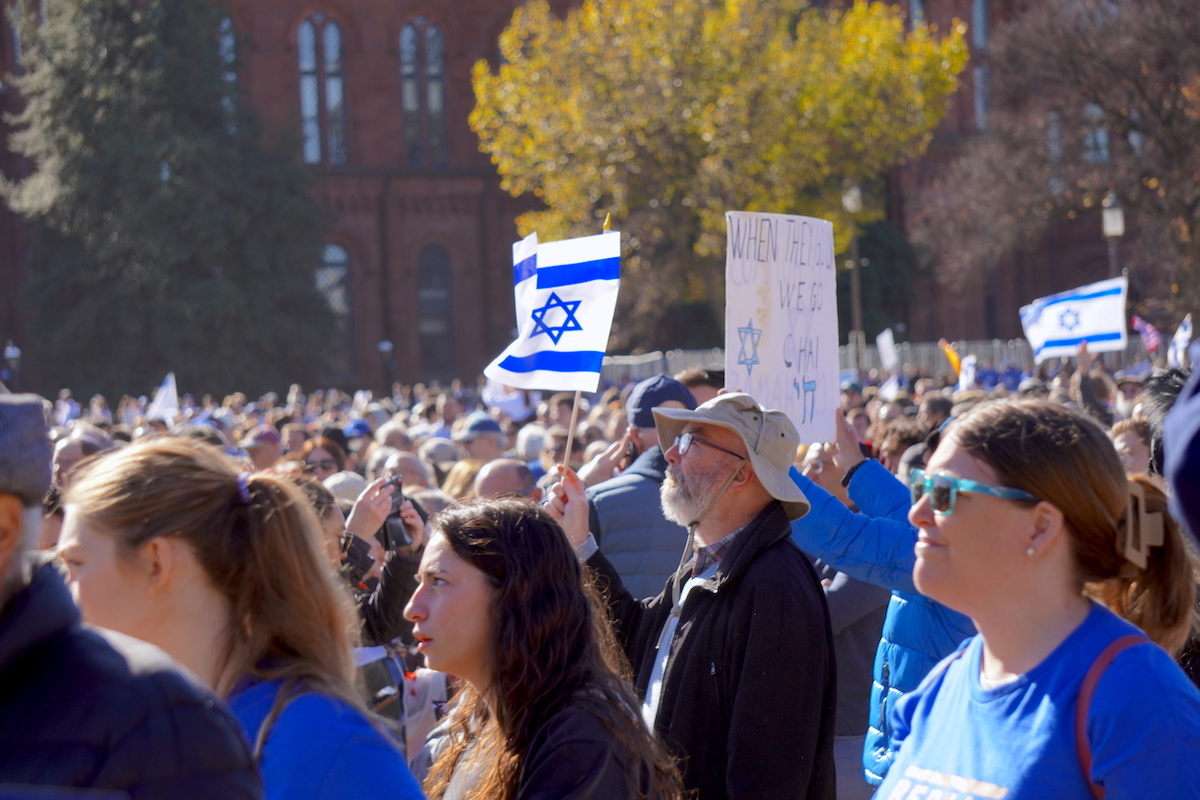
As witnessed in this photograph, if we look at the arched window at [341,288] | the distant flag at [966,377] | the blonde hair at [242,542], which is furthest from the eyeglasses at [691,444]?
the arched window at [341,288]

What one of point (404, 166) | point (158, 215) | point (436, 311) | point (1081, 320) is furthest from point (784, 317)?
point (404, 166)

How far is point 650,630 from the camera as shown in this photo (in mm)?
4266

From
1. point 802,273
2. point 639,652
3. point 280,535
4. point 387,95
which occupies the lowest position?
point 639,652

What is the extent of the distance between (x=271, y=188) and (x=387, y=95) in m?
7.88

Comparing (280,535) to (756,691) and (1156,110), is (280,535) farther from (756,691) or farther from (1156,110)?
(1156,110)

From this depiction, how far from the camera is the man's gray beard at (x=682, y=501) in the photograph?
4.09m

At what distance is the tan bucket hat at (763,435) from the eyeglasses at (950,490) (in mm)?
1405

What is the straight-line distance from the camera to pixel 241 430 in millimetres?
17125

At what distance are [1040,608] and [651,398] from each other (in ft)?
13.8

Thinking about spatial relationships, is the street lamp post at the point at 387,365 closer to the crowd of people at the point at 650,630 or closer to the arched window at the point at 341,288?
the arched window at the point at 341,288

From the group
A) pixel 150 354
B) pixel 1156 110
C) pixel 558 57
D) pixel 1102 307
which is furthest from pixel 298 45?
pixel 1102 307

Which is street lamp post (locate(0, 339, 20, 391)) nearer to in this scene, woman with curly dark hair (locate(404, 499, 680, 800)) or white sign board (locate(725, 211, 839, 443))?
white sign board (locate(725, 211, 839, 443))

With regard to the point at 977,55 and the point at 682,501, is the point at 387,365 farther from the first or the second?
the point at 682,501

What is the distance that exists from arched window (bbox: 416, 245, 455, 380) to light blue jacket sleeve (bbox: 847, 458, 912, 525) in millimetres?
44046
